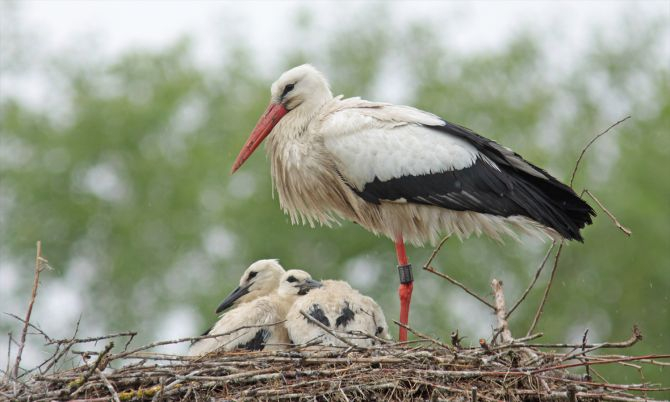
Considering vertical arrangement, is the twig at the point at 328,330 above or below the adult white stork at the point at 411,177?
below

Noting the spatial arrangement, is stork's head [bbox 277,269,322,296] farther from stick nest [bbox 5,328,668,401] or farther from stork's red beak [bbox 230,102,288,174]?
stick nest [bbox 5,328,668,401]

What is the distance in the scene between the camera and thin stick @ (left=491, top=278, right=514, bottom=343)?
7598mm

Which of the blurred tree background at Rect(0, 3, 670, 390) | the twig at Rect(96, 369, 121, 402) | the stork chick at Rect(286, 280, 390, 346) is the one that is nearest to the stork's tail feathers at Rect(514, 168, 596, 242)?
the stork chick at Rect(286, 280, 390, 346)

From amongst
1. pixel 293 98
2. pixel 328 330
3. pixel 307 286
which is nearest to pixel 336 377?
pixel 328 330

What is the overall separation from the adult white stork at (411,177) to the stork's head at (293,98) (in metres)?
0.02

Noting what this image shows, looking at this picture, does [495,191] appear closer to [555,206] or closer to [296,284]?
[555,206]

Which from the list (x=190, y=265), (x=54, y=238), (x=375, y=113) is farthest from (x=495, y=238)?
(x=54, y=238)

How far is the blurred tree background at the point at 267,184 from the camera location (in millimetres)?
21172

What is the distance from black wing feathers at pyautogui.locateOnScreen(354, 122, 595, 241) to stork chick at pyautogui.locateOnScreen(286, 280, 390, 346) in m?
1.05

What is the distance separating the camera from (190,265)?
2342 cm

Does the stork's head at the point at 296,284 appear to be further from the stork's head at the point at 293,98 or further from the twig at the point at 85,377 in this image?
the twig at the point at 85,377

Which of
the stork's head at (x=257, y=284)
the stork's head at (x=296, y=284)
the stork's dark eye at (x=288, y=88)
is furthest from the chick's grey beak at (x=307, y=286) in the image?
the stork's dark eye at (x=288, y=88)

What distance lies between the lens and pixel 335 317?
796 centimetres

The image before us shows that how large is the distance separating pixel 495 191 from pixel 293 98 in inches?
66.9
